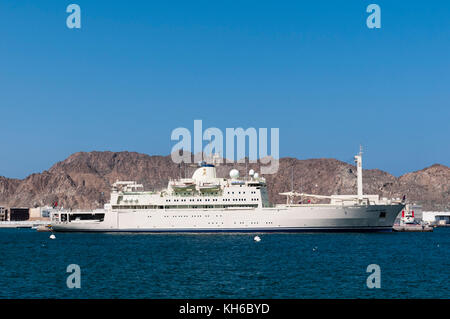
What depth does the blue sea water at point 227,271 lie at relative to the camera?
90.8 feet

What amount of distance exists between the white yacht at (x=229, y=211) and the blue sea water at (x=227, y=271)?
1791 centimetres

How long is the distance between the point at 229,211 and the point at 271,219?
5.43 metres

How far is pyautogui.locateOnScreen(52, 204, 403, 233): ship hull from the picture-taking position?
71.5 meters

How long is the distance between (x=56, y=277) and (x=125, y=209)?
45.9 m

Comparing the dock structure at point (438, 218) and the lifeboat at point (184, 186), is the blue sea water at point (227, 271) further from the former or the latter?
the dock structure at point (438, 218)

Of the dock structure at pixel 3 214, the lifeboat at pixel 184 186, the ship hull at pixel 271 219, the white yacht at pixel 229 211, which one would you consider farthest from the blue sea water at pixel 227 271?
the dock structure at pixel 3 214

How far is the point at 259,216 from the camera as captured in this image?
7256 cm

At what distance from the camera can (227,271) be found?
114ft

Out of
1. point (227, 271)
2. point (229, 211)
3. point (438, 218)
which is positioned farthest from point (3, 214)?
point (227, 271)

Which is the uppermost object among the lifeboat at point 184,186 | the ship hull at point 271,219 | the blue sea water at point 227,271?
the lifeboat at point 184,186

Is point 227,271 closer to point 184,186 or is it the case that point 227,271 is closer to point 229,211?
point 229,211

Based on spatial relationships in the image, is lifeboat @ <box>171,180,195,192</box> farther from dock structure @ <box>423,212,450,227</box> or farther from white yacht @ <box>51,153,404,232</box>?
dock structure @ <box>423,212,450,227</box>
